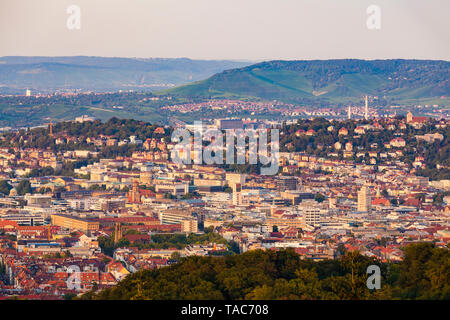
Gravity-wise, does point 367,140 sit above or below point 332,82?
below

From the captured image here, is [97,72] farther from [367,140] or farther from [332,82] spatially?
[367,140]

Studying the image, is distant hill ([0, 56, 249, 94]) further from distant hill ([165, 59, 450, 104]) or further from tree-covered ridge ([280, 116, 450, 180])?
tree-covered ridge ([280, 116, 450, 180])

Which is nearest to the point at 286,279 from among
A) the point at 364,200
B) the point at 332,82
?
the point at 364,200

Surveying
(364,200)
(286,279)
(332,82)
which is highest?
(332,82)

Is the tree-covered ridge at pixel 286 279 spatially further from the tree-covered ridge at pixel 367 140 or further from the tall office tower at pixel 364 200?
the tree-covered ridge at pixel 367 140

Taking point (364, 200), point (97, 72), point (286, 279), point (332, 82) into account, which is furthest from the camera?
point (97, 72)
